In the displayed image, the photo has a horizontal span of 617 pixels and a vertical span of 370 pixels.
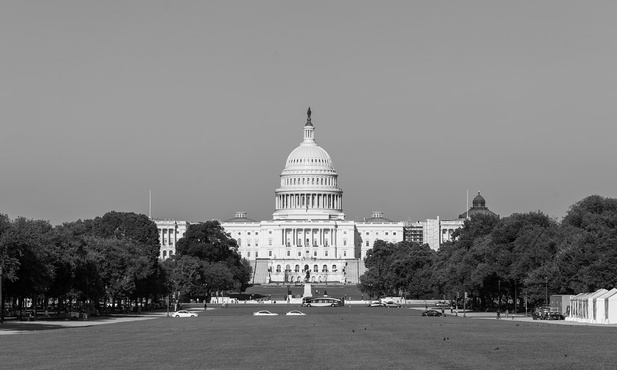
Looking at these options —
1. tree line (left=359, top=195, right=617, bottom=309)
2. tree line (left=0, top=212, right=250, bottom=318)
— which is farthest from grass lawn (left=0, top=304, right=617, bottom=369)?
tree line (left=359, top=195, right=617, bottom=309)

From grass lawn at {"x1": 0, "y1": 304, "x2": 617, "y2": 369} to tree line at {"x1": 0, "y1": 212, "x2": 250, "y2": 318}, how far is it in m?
19.5

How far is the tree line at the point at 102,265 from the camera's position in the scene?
81.8m

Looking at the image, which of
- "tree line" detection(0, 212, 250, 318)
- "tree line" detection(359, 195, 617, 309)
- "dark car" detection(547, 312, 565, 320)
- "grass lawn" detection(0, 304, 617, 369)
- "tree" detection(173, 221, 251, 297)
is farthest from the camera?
"tree" detection(173, 221, 251, 297)

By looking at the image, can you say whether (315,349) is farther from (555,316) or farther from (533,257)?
(533,257)

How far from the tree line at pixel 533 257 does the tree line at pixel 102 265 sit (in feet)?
97.3

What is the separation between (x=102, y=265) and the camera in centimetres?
11144

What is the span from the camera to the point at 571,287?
309ft

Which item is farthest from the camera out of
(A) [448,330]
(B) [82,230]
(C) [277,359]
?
(B) [82,230]

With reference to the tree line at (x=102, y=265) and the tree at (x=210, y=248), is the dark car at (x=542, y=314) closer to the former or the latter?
the tree line at (x=102, y=265)

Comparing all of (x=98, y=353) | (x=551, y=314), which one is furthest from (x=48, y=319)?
(x=98, y=353)

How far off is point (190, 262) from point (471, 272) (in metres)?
52.3

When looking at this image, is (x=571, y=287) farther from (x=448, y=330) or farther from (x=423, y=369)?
(x=423, y=369)

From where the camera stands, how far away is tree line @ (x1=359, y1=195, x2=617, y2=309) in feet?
305

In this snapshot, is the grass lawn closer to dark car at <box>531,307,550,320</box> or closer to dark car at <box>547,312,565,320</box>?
dark car at <box>547,312,565,320</box>
